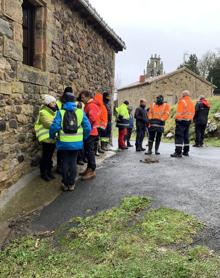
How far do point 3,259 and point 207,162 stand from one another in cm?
696

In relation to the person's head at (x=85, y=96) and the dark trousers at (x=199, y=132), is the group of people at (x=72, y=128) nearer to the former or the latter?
the person's head at (x=85, y=96)

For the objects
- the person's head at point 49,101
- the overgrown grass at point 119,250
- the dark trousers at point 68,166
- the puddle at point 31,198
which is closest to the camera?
the overgrown grass at point 119,250

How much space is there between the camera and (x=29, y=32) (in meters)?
7.76

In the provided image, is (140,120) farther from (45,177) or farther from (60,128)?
(60,128)

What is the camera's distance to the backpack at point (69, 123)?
6.70 m

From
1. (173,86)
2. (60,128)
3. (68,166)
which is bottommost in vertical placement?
(68,166)

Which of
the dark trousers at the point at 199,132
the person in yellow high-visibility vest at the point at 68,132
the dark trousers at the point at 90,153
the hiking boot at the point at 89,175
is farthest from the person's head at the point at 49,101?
the dark trousers at the point at 199,132

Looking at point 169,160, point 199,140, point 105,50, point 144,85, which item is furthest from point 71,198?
point 144,85

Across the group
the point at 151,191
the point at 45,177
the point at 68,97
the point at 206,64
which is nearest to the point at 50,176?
the point at 45,177

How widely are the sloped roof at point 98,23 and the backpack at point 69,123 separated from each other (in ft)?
10.8

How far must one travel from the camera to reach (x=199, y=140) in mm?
15336

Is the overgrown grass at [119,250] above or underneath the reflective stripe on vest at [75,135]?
underneath

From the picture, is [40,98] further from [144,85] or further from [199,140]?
[144,85]

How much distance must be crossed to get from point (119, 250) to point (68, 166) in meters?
2.73
